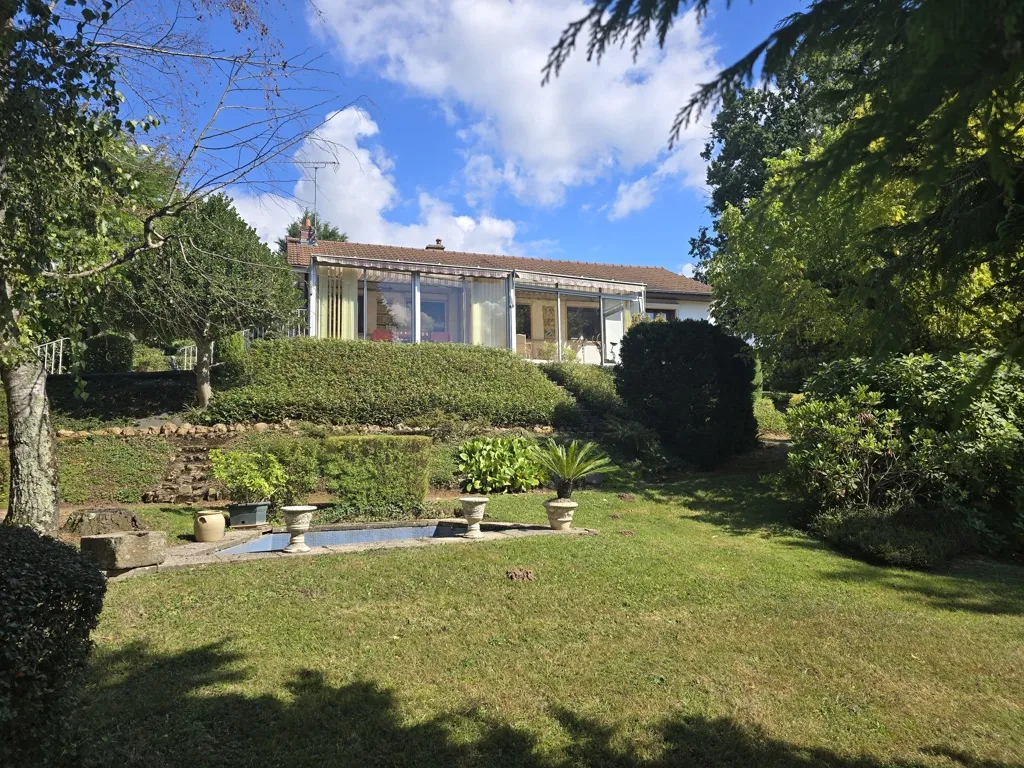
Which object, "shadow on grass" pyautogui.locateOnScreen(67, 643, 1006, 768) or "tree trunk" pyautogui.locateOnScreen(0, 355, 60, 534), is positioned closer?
"shadow on grass" pyautogui.locateOnScreen(67, 643, 1006, 768)

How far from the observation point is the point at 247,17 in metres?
4.67

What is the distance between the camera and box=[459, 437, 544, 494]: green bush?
1348cm

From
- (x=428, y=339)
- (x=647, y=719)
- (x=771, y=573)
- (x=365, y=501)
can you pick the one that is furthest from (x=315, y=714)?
(x=428, y=339)

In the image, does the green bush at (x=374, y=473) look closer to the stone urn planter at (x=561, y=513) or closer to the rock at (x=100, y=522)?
the stone urn planter at (x=561, y=513)

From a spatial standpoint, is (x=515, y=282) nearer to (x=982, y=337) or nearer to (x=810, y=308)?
(x=810, y=308)

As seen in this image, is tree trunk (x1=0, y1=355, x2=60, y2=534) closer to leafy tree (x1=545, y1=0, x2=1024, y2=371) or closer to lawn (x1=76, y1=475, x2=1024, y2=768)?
lawn (x1=76, y1=475, x2=1024, y2=768)

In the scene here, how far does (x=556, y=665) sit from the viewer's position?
488 centimetres

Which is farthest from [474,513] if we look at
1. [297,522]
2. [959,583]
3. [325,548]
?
[959,583]

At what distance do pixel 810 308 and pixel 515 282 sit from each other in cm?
1207

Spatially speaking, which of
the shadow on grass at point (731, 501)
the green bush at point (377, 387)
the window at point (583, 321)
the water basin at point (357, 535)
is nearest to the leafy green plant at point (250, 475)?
the water basin at point (357, 535)

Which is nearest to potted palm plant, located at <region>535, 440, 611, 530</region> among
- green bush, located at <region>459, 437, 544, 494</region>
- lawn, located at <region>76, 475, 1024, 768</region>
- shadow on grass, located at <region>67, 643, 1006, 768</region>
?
green bush, located at <region>459, 437, 544, 494</region>

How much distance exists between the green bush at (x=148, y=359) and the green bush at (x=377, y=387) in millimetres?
8212

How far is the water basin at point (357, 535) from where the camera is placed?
31.7 feet

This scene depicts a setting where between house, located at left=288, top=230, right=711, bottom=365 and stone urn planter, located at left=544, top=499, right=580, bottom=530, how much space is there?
40.2ft
